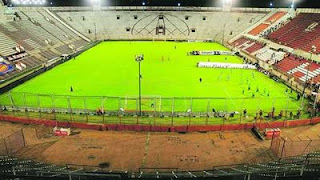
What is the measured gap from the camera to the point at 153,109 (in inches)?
1278

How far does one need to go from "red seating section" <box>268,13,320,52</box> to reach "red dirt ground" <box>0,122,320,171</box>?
115 ft

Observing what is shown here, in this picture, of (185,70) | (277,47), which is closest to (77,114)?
(185,70)

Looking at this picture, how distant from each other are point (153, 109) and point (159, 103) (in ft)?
5.97

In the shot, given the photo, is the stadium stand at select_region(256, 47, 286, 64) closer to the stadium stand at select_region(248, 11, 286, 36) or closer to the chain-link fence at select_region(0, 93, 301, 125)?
the stadium stand at select_region(248, 11, 286, 36)

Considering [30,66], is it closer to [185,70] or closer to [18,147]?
[185,70]

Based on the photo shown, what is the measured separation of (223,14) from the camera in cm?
9694

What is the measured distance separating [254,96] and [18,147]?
27.1m

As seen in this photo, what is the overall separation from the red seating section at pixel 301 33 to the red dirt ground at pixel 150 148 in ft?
115

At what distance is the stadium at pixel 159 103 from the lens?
2142 centimetres

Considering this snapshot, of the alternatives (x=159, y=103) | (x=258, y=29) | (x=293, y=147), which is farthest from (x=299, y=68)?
(x=258, y=29)

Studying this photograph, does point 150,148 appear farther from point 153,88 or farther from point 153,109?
point 153,88

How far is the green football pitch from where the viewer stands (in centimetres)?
3369

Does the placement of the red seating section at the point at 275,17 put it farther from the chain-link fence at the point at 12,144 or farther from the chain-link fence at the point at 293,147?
the chain-link fence at the point at 12,144

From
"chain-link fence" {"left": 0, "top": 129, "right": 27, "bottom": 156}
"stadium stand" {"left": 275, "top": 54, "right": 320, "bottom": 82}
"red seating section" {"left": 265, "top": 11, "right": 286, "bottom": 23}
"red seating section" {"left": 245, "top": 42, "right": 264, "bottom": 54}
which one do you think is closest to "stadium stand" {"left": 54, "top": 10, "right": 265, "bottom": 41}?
"red seating section" {"left": 265, "top": 11, "right": 286, "bottom": 23}
